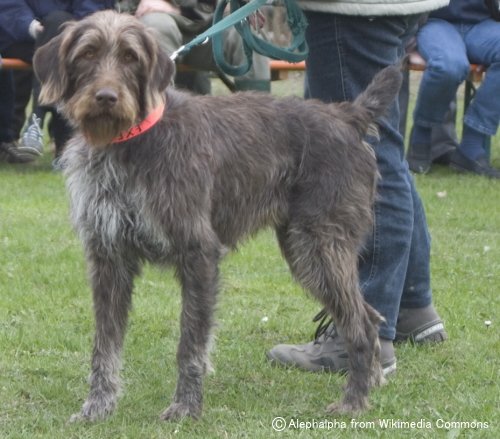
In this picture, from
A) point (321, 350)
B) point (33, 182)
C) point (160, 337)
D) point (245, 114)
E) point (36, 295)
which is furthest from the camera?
point (33, 182)

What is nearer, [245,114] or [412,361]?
[245,114]

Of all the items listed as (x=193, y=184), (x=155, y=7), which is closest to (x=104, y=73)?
(x=193, y=184)

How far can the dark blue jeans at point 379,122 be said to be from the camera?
187 inches

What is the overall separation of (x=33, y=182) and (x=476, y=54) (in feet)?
14.0

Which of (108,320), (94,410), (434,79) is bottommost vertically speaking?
(434,79)

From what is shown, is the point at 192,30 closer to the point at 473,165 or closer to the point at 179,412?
the point at 473,165

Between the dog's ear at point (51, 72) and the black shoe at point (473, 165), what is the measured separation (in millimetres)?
6749

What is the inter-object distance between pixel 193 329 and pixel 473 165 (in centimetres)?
669

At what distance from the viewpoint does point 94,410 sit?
4.43 m

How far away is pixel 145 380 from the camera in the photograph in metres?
4.94

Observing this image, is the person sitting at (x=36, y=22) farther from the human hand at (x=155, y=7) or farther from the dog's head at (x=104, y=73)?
the dog's head at (x=104, y=73)

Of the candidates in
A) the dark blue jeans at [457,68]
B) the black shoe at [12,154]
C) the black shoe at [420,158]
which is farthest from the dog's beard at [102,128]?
the black shoe at [12,154]

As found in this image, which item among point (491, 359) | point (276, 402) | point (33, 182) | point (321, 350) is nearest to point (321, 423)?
point (276, 402)

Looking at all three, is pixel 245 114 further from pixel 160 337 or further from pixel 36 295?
pixel 36 295
